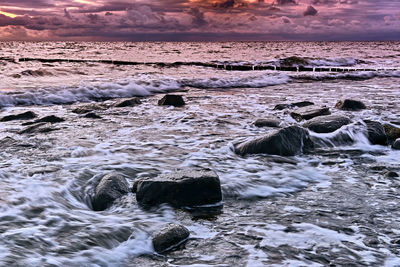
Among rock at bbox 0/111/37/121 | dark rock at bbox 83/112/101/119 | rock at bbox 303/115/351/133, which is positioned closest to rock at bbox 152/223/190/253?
rock at bbox 303/115/351/133

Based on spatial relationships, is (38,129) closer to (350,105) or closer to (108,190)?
(108,190)

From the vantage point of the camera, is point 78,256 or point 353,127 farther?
point 353,127

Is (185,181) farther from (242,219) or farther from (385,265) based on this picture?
(385,265)

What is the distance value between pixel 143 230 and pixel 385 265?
2061 millimetres

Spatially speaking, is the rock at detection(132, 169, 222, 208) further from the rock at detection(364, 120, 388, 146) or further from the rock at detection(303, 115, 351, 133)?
the rock at detection(364, 120, 388, 146)

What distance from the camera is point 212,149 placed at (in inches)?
259

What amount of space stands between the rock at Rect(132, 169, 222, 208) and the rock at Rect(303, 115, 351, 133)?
3761mm

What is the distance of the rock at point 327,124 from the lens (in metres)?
7.39

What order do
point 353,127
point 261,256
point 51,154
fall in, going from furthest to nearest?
1. point 353,127
2. point 51,154
3. point 261,256

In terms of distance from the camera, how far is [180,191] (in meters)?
4.23

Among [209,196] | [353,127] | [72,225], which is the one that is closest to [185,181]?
[209,196]

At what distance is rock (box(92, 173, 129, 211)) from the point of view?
13.9ft

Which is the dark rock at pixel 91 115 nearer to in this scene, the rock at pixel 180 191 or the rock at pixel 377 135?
the rock at pixel 180 191

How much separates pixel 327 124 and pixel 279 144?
6.09ft
